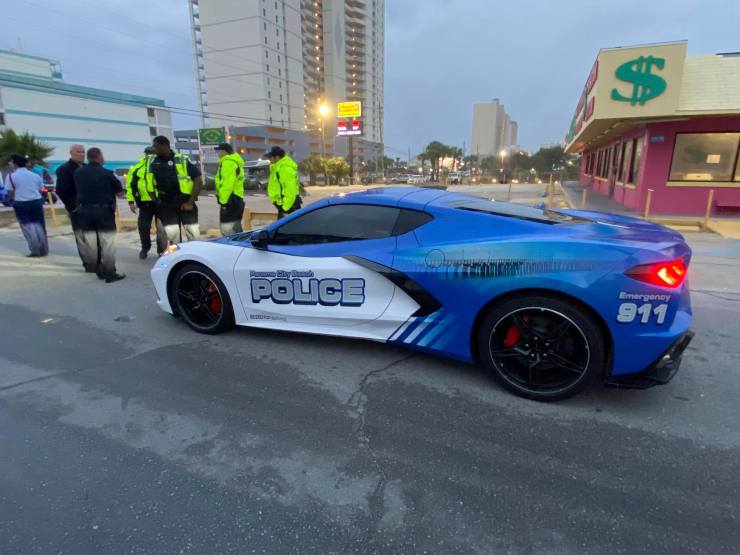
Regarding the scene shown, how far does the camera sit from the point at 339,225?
3.50 m

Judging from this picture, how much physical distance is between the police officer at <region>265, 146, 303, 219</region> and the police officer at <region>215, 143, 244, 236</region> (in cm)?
48

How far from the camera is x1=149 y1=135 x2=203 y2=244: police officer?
253 inches

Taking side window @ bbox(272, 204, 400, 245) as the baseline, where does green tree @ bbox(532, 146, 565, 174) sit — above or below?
above

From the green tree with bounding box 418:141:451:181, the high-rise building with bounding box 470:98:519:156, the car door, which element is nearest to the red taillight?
the car door

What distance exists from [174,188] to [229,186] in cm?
81

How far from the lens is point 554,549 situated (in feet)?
5.86

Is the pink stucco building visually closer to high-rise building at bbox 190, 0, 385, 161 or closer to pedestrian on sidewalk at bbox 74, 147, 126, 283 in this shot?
pedestrian on sidewalk at bbox 74, 147, 126, 283

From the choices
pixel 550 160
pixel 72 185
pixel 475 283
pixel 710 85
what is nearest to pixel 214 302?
pixel 475 283

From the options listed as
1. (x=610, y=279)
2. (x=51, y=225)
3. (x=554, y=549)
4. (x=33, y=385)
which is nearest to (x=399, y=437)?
(x=554, y=549)

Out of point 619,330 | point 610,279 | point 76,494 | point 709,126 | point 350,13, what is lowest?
point 76,494

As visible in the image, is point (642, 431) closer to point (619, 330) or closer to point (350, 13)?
point (619, 330)

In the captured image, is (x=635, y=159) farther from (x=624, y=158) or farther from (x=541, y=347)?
(x=541, y=347)

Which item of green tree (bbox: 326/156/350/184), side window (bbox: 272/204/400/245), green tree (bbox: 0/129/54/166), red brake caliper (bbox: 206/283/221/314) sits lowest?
red brake caliper (bbox: 206/283/221/314)

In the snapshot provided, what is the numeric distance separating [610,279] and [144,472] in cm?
281
